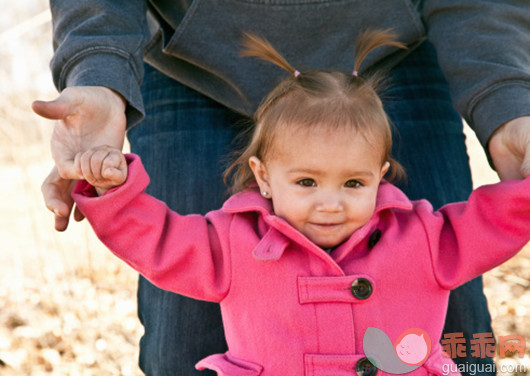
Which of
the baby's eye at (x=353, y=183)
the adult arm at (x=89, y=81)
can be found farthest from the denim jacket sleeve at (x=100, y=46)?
the baby's eye at (x=353, y=183)

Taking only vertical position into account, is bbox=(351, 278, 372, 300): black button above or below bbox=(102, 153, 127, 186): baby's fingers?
below

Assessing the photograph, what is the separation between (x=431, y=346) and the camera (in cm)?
151

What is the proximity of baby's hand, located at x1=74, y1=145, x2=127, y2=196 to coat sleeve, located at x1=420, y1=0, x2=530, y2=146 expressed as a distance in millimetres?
895

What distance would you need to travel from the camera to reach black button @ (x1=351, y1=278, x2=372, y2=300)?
4.70ft

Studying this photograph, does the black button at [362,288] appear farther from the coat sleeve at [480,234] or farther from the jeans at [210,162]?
the jeans at [210,162]

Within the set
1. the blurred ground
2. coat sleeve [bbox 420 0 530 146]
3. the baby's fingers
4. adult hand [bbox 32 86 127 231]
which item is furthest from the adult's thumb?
the blurred ground

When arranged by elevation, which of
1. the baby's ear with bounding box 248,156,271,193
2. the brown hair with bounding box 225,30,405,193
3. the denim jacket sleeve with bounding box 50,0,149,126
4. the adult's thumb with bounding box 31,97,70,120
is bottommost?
Answer: the baby's ear with bounding box 248,156,271,193

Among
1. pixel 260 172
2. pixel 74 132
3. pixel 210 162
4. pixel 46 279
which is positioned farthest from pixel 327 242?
pixel 46 279

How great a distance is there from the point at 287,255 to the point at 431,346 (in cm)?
39

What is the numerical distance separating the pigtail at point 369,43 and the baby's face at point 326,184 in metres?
0.28

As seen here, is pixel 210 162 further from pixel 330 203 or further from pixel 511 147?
pixel 511 147

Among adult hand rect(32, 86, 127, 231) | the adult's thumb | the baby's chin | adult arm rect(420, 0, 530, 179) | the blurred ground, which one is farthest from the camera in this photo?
the blurred ground

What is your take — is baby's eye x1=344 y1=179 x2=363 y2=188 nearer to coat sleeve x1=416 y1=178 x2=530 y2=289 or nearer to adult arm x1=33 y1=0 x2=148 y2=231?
coat sleeve x1=416 y1=178 x2=530 y2=289

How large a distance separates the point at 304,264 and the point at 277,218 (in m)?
0.12
